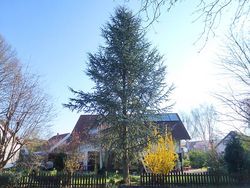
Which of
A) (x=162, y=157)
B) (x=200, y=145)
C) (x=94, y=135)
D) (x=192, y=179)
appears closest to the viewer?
(x=192, y=179)

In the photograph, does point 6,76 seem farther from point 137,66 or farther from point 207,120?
point 207,120

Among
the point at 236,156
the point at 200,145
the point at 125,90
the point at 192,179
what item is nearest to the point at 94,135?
the point at 125,90

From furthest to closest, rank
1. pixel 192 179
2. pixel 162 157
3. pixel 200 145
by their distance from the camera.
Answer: pixel 200 145 < pixel 162 157 < pixel 192 179

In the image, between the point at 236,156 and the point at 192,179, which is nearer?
the point at 192,179

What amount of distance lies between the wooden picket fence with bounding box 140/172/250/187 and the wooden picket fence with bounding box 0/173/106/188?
2598 mm

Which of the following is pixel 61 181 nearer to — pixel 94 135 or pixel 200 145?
pixel 94 135

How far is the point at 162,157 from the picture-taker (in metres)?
17.1

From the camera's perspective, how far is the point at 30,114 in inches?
714

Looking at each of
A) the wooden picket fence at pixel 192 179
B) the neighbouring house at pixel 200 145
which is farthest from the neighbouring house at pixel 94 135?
the neighbouring house at pixel 200 145

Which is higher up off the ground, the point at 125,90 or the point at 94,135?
the point at 125,90

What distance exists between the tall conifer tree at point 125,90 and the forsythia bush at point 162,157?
87 centimetres

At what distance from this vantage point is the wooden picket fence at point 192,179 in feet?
50.9

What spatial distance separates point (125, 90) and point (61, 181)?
678 cm

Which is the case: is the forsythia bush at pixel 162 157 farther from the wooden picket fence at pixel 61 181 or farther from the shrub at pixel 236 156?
the shrub at pixel 236 156
